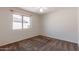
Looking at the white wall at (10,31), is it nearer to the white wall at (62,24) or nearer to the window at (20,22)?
the window at (20,22)

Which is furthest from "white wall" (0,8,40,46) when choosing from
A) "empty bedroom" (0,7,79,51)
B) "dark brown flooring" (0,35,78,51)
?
"dark brown flooring" (0,35,78,51)

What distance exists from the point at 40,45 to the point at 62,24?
0.66 meters

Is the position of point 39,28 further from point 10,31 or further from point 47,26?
point 10,31

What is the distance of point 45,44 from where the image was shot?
147cm

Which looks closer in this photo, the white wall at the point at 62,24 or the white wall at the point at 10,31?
the white wall at the point at 62,24

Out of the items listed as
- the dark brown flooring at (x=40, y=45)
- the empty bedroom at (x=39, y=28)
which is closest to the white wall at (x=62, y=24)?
the empty bedroom at (x=39, y=28)

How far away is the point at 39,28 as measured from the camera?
1560 mm

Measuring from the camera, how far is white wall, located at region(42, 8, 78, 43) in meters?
1.37

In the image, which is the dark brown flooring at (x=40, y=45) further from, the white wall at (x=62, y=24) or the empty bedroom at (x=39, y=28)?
the white wall at (x=62, y=24)

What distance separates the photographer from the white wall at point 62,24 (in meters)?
1.37

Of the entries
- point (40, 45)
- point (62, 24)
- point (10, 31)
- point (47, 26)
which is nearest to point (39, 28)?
point (47, 26)

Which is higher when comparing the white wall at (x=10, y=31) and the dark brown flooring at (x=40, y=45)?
the white wall at (x=10, y=31)
